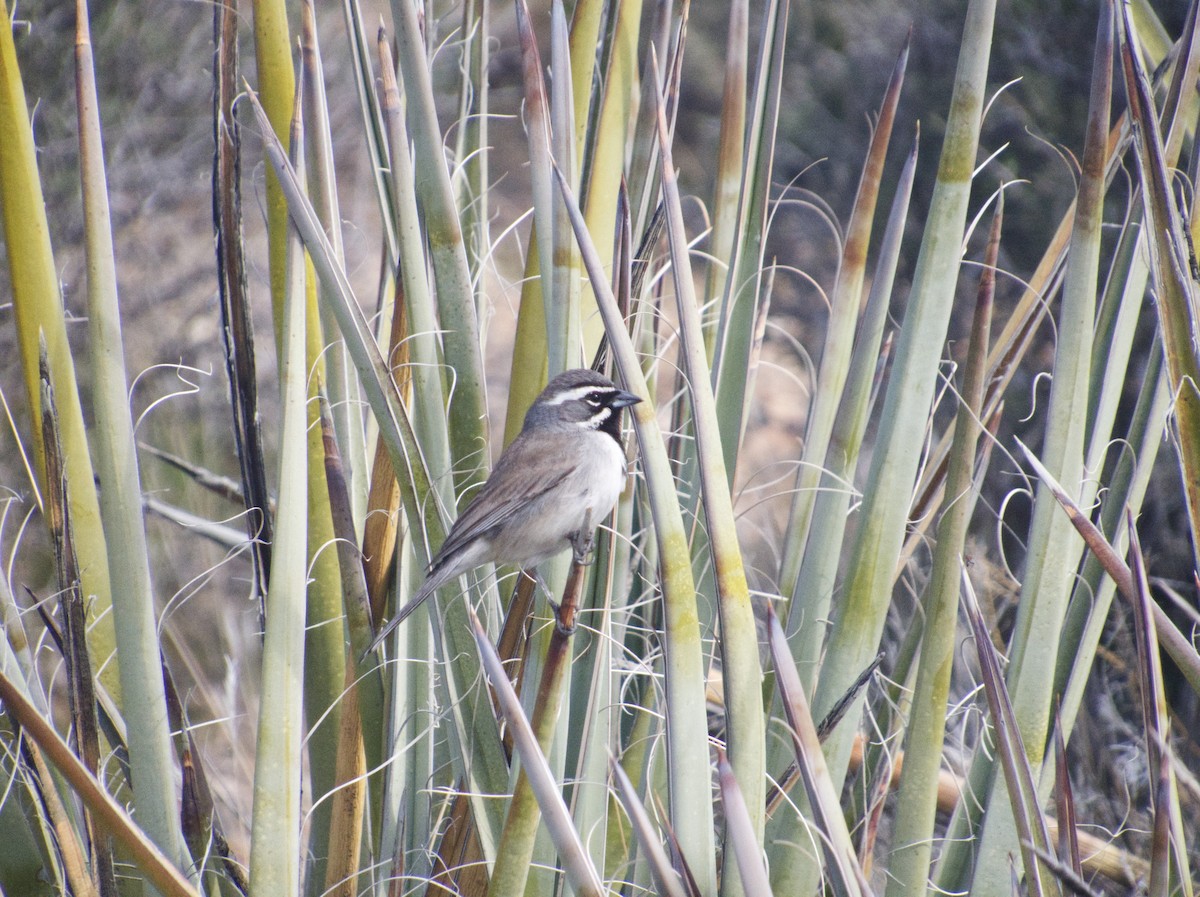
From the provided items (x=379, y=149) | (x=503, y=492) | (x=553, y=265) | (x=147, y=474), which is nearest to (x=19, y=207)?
(x=379, y=149)

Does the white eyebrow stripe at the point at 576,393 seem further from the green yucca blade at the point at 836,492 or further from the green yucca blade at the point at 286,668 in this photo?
the green yucca blade at the point at 286,668

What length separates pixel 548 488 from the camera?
331cm

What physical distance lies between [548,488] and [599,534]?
3.18ft

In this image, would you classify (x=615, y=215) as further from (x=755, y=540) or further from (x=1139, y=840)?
(x=755, y=540)

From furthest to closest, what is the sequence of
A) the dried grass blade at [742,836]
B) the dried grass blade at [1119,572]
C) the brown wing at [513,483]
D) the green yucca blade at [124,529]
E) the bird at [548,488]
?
the brown wing at [513,483]
the bird at [548,488]
the green yucca blade at [124,529]
the dried grass blade at [1119,572]
the dried grass blade at [742,836]

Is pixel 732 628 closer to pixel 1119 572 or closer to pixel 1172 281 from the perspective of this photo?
pixel 1119 572

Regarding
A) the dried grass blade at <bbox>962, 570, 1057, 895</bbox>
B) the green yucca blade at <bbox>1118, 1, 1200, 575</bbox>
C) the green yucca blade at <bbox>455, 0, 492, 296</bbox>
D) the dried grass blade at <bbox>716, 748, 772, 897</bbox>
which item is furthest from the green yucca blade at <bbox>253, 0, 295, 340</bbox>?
the green yucca blade at <bbox>1118, 1, 1200, 575</bbox>

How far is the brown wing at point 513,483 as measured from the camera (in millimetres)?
2709

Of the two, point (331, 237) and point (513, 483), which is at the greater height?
point (331, 237)

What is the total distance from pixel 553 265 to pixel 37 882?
5.63ft

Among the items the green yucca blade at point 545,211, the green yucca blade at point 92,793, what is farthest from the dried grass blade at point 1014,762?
the green yucca blade at point 92,793

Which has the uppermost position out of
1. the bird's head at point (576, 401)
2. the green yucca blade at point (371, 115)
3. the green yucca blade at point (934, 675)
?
the green yucca blade at point (371, 115)

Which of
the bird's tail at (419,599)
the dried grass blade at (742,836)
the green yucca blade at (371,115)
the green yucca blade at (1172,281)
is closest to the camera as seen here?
the dried grass blade at (742,836)

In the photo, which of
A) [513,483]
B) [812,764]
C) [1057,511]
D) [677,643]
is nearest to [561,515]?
[513,483]
